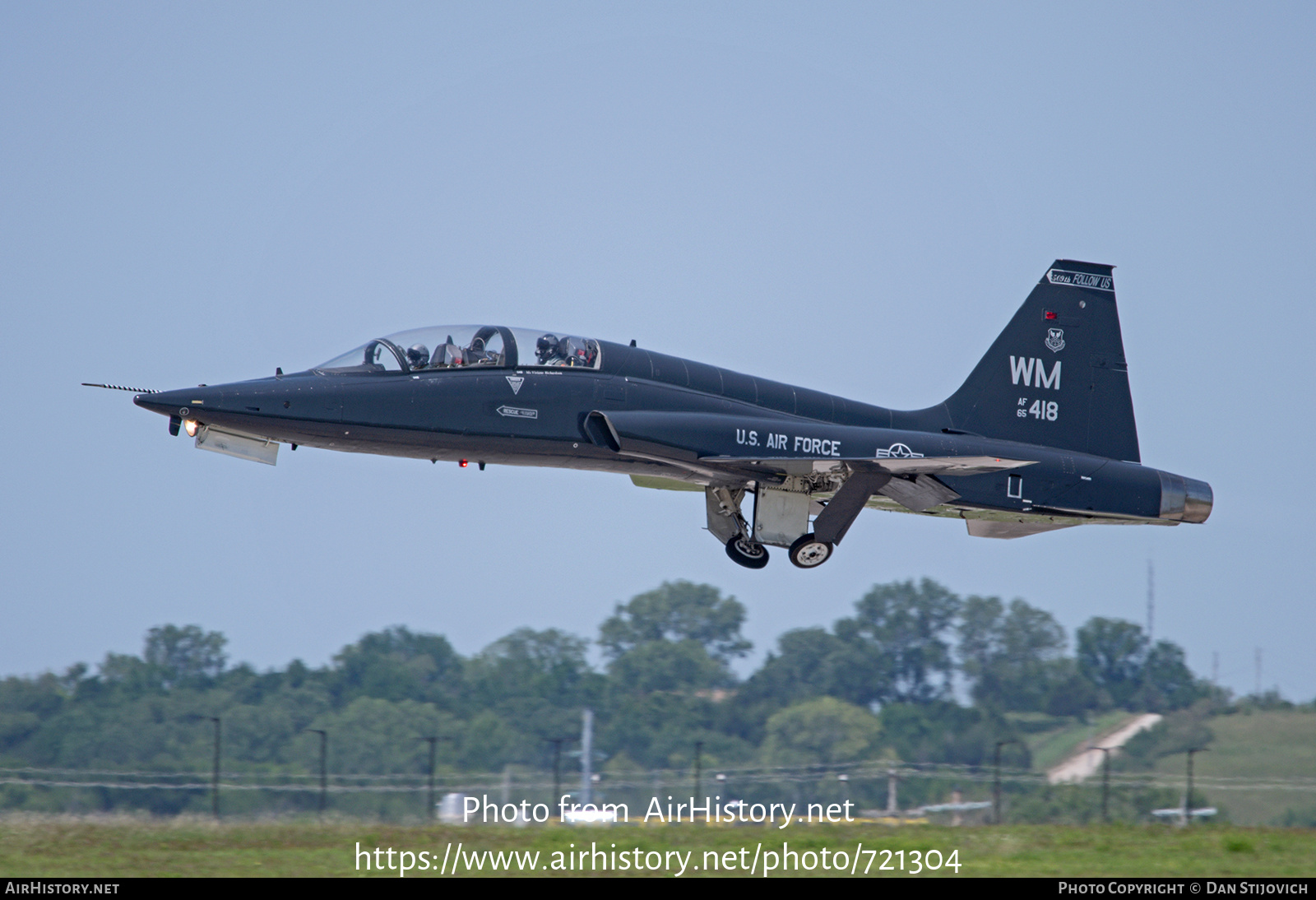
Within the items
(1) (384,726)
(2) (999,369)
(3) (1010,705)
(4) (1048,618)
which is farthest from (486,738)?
(2) (999,369)

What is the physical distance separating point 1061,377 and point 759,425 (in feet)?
19.0

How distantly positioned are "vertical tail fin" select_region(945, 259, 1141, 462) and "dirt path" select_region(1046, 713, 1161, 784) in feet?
74.7

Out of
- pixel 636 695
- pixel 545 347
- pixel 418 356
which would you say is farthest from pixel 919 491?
pixel 636 695

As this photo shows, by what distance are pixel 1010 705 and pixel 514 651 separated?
73.4 ft

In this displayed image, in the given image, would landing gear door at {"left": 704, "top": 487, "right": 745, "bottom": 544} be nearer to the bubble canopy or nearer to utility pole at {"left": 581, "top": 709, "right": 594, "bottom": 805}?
the bubble canopy

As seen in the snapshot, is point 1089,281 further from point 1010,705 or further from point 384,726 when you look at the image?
point 1010,705

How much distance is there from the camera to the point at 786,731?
188ft

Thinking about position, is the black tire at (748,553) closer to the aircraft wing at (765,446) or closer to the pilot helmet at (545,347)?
Answer: the aircraft wing at (765,446)

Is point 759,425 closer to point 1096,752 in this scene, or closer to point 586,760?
point 586,760

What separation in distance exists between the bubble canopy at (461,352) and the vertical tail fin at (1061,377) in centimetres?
643

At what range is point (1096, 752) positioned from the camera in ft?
151

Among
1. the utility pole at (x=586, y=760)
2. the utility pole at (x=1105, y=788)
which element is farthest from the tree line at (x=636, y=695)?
the utility pole at (x=1105, y=788)

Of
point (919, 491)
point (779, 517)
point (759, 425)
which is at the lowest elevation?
point (779, 517)

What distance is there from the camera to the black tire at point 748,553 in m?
19.1
